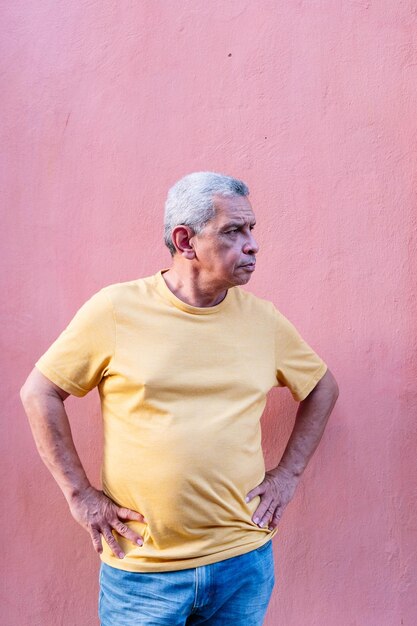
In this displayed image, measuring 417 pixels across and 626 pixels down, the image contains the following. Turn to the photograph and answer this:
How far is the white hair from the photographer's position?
225 centimetres

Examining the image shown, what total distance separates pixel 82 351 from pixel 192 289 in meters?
0.38

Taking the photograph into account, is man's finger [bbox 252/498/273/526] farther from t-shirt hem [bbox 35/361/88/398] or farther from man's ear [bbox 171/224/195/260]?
man's ear [bbox 171/224/195/260]

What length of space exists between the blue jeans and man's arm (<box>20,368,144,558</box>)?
107mm

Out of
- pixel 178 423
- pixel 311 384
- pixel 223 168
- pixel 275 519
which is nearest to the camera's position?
pixel 178 423

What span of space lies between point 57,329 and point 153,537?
33.5 inches

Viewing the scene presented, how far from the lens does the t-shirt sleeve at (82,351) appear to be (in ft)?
7.16

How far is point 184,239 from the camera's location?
2.30 metres

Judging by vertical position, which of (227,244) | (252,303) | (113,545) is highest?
(227,244)

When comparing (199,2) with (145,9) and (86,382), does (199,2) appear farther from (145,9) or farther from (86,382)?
(86,382)

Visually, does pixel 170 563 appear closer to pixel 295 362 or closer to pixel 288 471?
pixel 288 471

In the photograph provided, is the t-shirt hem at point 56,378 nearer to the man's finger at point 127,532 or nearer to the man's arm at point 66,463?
the man's arm at point 66,463

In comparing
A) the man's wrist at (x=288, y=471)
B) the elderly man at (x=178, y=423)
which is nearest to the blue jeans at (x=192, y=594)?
the elderly man at (x=178, y=423)

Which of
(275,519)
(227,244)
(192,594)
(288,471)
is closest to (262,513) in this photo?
(275,519)

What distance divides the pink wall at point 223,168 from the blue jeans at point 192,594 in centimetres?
54
